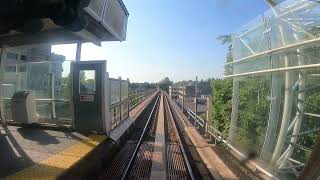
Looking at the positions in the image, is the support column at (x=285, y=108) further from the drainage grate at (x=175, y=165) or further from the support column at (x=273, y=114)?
the drainage grate at (x=175, y=165)

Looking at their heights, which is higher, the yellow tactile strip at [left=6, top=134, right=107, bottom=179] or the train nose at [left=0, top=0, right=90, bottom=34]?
the train nose at [left=0, top=0, right=90, bottom=34]

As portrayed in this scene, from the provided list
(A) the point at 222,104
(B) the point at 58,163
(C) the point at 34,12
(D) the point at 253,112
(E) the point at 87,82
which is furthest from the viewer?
(A) the point at 222,104

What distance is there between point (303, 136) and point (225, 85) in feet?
28.2

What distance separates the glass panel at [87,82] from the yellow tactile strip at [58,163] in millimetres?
1726

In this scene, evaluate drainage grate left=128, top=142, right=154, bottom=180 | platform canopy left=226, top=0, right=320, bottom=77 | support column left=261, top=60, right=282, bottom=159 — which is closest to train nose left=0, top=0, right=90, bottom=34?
platform canopy left=226, top=0, right=320, bottom=77

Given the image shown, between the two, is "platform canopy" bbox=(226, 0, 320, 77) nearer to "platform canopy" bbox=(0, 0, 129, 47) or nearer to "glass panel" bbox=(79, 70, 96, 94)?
"platform canopy" bbox=(0, 0, 129, 47)

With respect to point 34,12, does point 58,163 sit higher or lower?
lower

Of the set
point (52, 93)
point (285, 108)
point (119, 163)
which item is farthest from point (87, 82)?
point (285, 108)

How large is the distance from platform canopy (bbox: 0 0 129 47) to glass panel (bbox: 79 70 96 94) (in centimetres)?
93

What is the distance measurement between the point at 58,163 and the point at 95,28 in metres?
2.69

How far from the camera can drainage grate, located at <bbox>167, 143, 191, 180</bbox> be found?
32.2 feet

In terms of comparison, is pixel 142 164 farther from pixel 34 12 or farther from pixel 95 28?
pixel 34 12

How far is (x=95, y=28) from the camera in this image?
24.6 ft

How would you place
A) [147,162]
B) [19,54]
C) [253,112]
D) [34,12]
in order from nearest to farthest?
[34,12] → [253,112] → [147,162] → [19,54]
